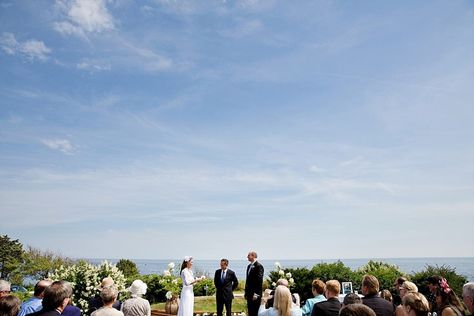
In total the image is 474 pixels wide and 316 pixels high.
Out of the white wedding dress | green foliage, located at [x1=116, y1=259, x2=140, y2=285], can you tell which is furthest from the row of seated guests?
green foliage, located at [x1=116, y1=259, x2=140, y2=285]

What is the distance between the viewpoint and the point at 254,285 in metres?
10.2

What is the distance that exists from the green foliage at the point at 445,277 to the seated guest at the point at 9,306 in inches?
413

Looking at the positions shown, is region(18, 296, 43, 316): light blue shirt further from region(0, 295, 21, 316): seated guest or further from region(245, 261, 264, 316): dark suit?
region(245, 261, 264, 316): dark suit

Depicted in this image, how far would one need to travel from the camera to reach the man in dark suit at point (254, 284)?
10156 millimetres

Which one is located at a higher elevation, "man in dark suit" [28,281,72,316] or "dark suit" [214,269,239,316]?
"man in dark suit" [28,281,72,316]

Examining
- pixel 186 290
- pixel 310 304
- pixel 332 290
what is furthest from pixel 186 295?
pixel 332 290

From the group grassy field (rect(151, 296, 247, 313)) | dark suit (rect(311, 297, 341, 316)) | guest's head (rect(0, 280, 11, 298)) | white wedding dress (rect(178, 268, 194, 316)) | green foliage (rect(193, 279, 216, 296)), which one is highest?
guest's head (rect(0, 280, 11, 298))

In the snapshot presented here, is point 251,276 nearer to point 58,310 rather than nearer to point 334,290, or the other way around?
point 334,290

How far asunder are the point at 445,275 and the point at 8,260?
135 feet

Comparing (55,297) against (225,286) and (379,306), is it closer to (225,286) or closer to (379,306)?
(379,306)

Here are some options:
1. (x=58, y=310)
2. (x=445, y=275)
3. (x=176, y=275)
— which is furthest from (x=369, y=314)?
(x=176, y=275)

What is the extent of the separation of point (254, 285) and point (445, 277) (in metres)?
5.70

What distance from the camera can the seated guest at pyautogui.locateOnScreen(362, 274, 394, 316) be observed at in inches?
191

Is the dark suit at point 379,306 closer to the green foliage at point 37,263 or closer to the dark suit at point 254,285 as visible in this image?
the dark suit at point 254,285
